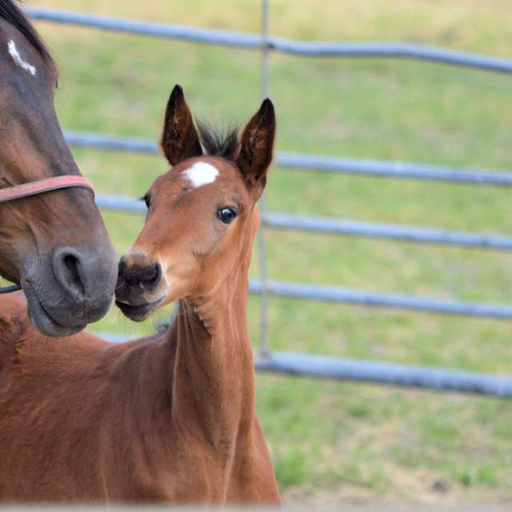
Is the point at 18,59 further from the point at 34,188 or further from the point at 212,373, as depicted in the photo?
the point at 212,373

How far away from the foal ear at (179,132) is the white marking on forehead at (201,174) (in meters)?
0.17

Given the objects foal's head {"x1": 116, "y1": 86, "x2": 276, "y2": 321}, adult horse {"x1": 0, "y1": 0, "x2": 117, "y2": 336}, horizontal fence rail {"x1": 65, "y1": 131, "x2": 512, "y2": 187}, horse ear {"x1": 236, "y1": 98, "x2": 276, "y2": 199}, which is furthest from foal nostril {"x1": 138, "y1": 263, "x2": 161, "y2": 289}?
horizontal fence rail {"x1": 65, "y1": 131, "x2": 512, "y2": 187}

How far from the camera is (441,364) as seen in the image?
5.23 meters

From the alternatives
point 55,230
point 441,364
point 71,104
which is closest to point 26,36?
point 55,230

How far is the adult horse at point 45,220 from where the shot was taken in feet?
7.28

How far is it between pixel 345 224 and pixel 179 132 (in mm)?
1808

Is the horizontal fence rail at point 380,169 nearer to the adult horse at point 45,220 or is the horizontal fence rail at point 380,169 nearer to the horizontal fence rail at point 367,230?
the horizontal fence rail at point 367,230

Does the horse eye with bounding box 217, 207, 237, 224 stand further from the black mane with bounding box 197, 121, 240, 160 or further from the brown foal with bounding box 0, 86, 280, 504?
the black mane with bounding box 197, 121, 240, 160

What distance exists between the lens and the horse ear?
2.74 metres

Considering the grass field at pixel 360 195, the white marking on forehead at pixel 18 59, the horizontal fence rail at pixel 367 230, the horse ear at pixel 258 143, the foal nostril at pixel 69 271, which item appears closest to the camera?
the foal nostril at pixel 69 271

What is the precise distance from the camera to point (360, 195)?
778cm

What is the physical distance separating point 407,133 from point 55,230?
729 cm

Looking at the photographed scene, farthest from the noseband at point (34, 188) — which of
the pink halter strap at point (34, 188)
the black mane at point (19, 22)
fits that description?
the black mane at point (19, 22)

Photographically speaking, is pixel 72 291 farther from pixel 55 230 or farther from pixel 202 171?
pixel 202 171
